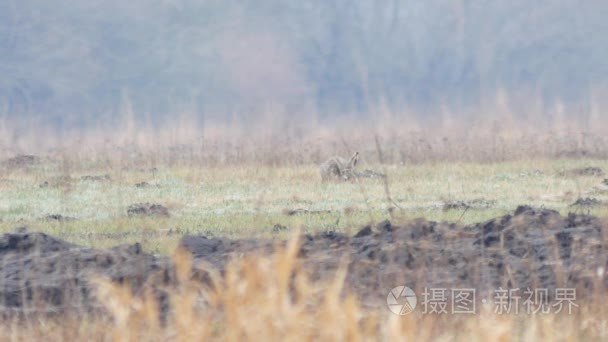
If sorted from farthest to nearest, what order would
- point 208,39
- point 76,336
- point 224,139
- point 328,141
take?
1. point 208,39
2. point 224,139
3. point 328,141
4. point 76,336

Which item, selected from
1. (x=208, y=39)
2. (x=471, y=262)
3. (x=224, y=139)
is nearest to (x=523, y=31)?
(x=208, y=39)

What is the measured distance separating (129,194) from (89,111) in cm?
4332

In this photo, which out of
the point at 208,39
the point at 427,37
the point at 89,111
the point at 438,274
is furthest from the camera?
the point at 208,39

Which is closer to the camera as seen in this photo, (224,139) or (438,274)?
(438,274)

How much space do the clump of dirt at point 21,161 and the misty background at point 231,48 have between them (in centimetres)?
2737

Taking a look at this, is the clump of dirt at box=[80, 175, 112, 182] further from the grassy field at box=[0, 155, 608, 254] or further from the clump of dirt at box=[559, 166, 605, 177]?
the clump of dirt at box=[559, 166, 605, 177]

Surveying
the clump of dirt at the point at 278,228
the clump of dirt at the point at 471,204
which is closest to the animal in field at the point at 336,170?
the clump of dirt at the point at 471,204

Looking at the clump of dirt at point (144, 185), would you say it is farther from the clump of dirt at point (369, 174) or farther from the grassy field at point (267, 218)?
the clump of dirt at point (369, 174)

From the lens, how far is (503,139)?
24.1 m

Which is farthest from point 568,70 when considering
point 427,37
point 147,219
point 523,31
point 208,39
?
point 147,219

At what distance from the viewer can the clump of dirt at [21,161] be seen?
2547 centimetres

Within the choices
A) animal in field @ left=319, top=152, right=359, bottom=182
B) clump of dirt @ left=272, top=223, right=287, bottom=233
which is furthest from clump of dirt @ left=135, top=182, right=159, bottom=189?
clump of dirt @ left=272, top=223, right=287, bottom=233

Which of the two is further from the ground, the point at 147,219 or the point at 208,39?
the point at 208,39

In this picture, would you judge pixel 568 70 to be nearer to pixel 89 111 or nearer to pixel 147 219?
pixel 89 111
